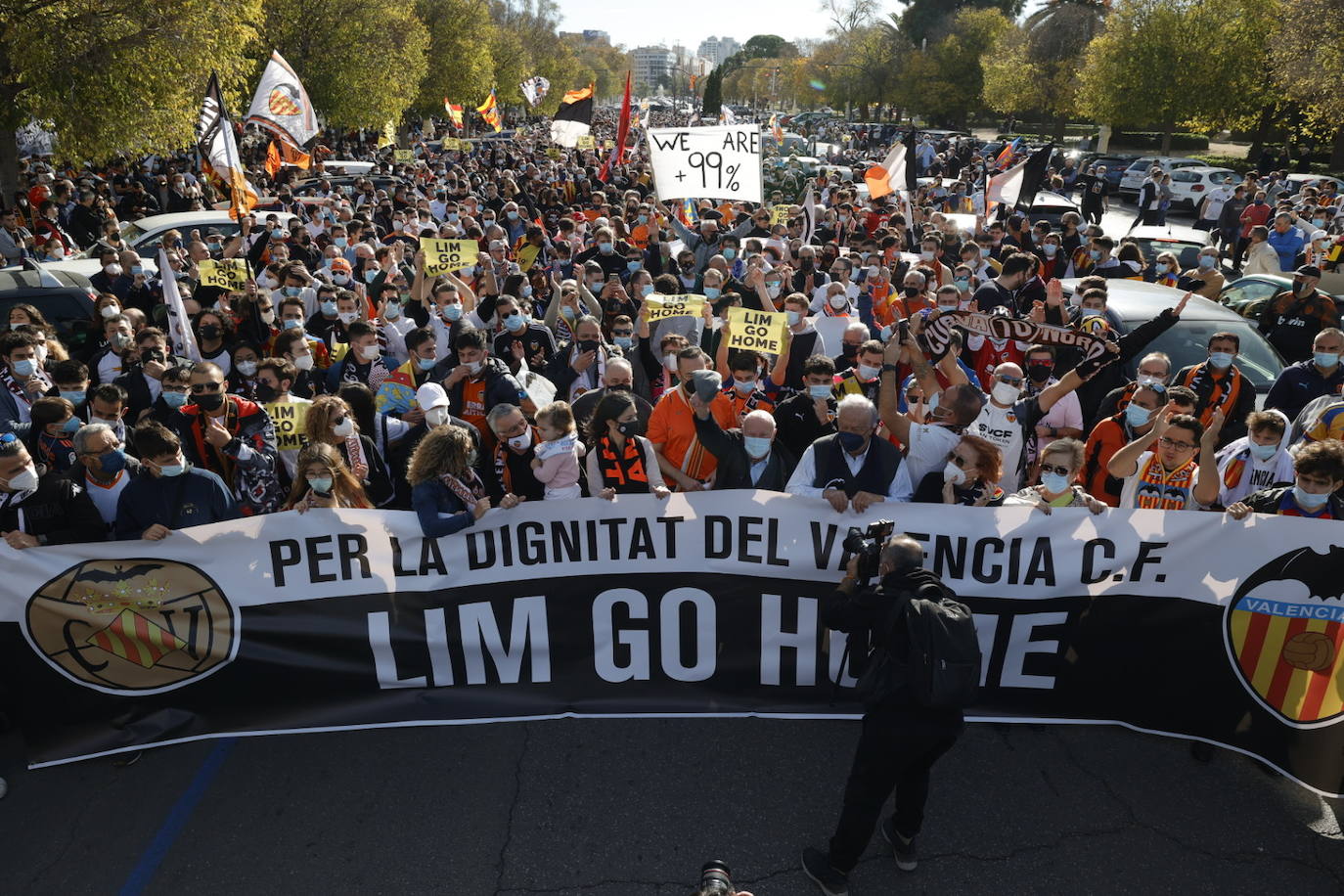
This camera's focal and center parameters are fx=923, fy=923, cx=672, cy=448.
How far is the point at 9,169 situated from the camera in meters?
15.7

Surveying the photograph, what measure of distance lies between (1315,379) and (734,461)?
447 centimetres

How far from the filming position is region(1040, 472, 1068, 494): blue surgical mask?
4.75 meters

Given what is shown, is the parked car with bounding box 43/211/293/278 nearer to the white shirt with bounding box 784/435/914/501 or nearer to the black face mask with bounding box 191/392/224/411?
the black face mask with bounding box 191/392/224/411

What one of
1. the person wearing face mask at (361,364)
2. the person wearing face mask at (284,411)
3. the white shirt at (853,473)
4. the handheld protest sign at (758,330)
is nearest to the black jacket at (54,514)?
the person wearing face mask at (284,411)

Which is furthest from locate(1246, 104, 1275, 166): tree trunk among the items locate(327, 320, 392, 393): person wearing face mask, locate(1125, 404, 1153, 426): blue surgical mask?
locate(327, 320, 392, 393): person wearing face mask

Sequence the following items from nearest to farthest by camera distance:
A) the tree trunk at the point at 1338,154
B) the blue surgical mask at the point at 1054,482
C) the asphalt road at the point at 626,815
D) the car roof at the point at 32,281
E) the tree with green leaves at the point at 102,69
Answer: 1. the asphalt road at the point at 626,815
2. the blue surgical mask at the point at 1054,482
3. the car roof at the point at 32,281
4. the tree with green leaves at the point at 102,69
5. the tree trunk at the point at 1338,154

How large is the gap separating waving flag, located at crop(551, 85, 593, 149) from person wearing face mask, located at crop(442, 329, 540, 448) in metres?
14.3

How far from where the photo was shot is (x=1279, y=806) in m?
4.43

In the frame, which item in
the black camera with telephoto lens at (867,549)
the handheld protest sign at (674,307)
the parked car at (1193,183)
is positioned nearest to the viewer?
the black camera with telephoto lens at (867,549)

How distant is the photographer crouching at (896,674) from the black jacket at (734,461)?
1.48 metres

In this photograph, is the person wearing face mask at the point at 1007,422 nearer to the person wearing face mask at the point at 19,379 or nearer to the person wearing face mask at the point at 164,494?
the person wearing face mask at the point at 164,494

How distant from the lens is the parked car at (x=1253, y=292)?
37.5 ft

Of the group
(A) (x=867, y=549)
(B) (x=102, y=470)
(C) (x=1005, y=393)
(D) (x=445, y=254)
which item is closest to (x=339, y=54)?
(D) (x=445, y=254)

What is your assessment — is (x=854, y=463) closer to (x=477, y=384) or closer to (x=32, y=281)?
(x=477, y=384)
